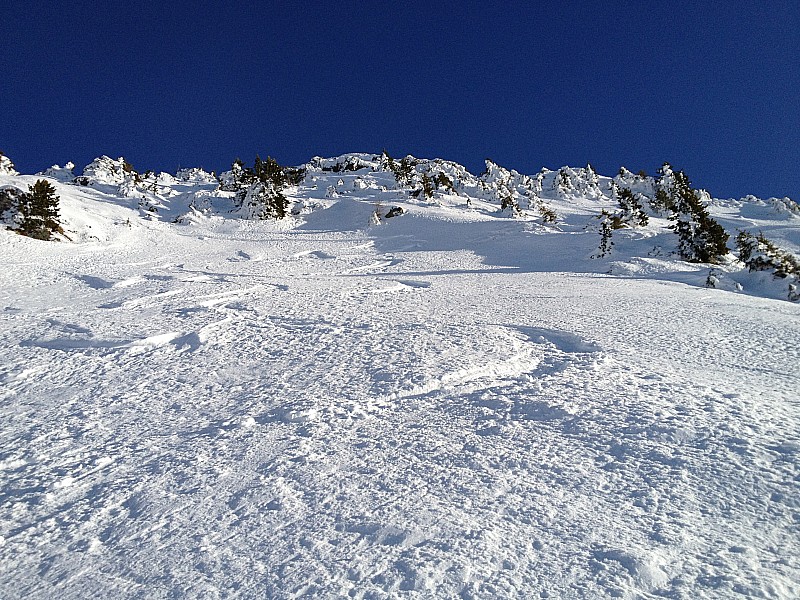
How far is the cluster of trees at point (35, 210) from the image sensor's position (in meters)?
15.8

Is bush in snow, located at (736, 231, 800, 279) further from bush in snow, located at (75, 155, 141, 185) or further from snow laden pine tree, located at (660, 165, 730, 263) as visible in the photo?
bush in snow, located at (75, 155, 141, 185)

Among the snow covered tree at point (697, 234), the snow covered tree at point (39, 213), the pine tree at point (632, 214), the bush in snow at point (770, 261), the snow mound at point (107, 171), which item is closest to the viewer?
the bush in snow at point (770, 261)

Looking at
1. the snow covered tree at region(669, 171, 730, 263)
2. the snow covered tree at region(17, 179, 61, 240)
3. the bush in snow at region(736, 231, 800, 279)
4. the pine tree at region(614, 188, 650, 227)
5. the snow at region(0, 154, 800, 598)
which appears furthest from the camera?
the pine tree at region(614, 188, 650, 227)

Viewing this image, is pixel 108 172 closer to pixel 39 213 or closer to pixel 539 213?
pixel 39 213

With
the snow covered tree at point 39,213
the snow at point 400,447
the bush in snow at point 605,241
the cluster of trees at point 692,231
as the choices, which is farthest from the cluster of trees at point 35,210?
the cluster of trees at point 692,231

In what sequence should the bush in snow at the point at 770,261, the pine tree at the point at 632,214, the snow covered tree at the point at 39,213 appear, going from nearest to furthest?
1. the bush in snow at the point at 770,261
2. the snow covered tree at the point at 39,213
3. the pine tree at the point at 632,214

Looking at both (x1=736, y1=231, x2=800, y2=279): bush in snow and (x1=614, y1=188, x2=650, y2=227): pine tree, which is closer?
(x1=736, y1=231, x2=800, y2=279): bush in snow

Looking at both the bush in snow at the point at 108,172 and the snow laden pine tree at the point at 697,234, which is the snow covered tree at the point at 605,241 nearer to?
the snow laden pine tree at the point at 697,234

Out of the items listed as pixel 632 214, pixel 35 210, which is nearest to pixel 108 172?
pixel 35 210

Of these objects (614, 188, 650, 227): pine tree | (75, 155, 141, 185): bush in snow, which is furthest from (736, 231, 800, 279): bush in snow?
(75, 155, 141, 185): bush in snow

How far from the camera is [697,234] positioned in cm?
1295

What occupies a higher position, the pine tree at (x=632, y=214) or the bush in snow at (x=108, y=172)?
the bush in snow at (x=108, y=172)

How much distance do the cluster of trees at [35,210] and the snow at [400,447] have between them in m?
→ 11.3

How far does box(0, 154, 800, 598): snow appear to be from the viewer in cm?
200
